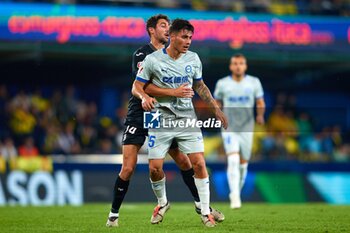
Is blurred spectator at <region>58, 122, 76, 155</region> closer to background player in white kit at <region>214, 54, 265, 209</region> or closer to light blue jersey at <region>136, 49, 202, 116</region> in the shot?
background player in white kit at <region>214, 54, 265, 209</region>

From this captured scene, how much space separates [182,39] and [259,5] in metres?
18.6

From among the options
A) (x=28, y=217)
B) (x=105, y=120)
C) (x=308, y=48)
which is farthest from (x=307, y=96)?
(x=28, y=217)

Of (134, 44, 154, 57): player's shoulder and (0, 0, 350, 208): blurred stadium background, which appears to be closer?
(134, 44, 154, 57): player's shoulder

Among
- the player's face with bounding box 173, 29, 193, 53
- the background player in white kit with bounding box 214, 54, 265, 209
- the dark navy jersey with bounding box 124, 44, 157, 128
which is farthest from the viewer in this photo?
the background player in white kit with bounding box 214, 54, 265, 209

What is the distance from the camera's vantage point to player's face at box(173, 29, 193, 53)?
10.2 metres

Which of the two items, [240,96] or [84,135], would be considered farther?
[84,135]

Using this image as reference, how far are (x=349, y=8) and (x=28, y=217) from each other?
19.3m

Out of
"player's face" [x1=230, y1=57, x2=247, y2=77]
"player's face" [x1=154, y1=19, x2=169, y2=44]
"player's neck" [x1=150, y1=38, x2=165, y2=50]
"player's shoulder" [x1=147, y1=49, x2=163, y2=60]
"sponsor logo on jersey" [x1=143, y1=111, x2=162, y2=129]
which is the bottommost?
"sponsor logo on jersey" [x1=143, y1=111, x2=162, y2=129]

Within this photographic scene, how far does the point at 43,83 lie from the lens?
2981 centimetres

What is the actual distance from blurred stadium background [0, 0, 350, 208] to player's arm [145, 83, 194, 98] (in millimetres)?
9818

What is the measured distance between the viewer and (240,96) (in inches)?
620

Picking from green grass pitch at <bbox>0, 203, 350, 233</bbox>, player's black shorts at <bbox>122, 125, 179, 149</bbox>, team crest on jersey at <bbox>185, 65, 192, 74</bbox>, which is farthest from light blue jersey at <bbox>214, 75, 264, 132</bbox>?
team crest on jersey at <bbox>185, 65, 192, 74</bbox>

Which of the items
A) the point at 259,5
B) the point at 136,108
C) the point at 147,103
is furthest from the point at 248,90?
the point at 259,5

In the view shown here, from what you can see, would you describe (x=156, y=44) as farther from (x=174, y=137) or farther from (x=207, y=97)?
(x=174, y=137)
